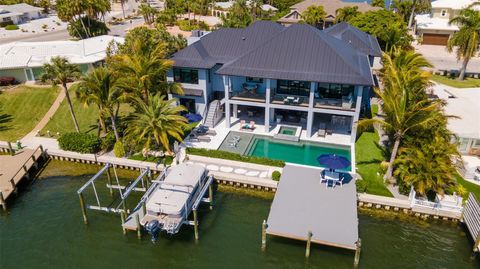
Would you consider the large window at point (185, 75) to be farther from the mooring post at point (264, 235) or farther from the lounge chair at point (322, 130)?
the mooring post at point (264, 235)

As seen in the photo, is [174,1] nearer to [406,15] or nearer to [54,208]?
[406,15]

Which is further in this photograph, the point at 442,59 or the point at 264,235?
the point at 442,59

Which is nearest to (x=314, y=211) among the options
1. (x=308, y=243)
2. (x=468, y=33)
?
(x=308, y=243)

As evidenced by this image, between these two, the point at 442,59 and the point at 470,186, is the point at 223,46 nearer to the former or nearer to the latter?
the point at 470,186

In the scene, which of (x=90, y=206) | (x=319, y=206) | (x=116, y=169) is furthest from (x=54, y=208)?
(x=319, y=206)

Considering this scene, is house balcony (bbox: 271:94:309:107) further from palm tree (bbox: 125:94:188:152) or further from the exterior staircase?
palm tree (bbox: 125:94:188:152)
